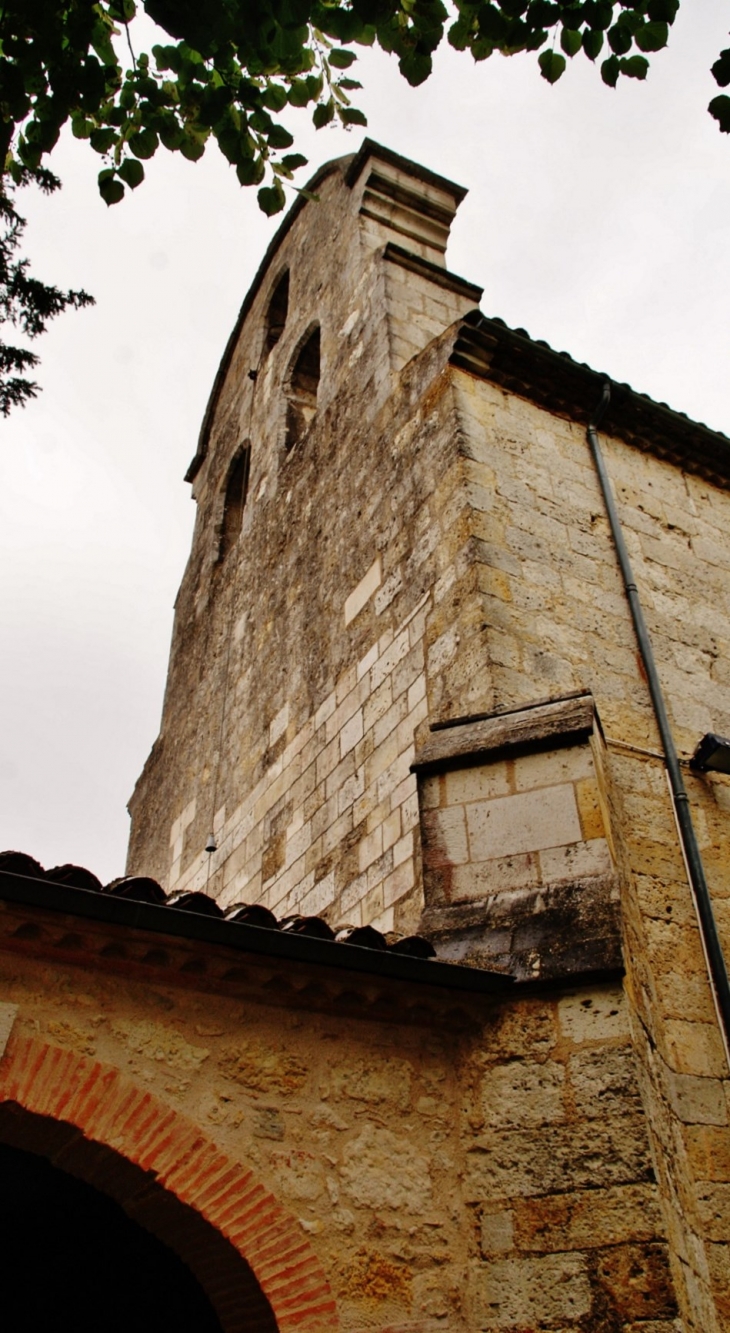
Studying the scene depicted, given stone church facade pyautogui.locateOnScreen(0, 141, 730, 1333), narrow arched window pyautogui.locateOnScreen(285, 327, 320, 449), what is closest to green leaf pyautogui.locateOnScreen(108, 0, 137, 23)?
stone church facade pyautogui.locateOnScreen(0, 141, 730, 1333)

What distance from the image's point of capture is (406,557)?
6219mm

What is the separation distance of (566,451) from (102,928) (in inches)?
172

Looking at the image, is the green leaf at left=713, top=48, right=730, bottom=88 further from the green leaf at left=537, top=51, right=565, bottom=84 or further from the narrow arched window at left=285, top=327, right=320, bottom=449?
the narrow arched window at left=285, top=327, right=320, bottom=449

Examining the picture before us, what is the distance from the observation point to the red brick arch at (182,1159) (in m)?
3.16

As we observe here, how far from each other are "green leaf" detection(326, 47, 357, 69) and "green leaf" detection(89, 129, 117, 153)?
35.2 inches

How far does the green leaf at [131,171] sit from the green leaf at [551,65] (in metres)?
1.53

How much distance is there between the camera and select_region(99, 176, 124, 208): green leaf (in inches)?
160

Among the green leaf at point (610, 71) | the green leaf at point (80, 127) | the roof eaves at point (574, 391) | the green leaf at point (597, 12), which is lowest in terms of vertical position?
the green leaf at point (610, 71)

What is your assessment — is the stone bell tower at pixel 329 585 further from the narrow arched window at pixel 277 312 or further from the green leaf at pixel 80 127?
the green leaf at pixel 80 127

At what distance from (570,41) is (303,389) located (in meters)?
6.54

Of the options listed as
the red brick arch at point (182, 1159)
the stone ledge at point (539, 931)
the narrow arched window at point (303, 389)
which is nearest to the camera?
the red brick arch at point (182, 1159)

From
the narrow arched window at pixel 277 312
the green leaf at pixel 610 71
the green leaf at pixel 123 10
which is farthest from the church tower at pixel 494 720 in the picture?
the green leaf at pixel 610 71

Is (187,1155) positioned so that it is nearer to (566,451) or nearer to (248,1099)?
(248,1099)

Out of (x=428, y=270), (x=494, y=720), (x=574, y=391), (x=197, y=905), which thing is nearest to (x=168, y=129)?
(x=494, y=720)
